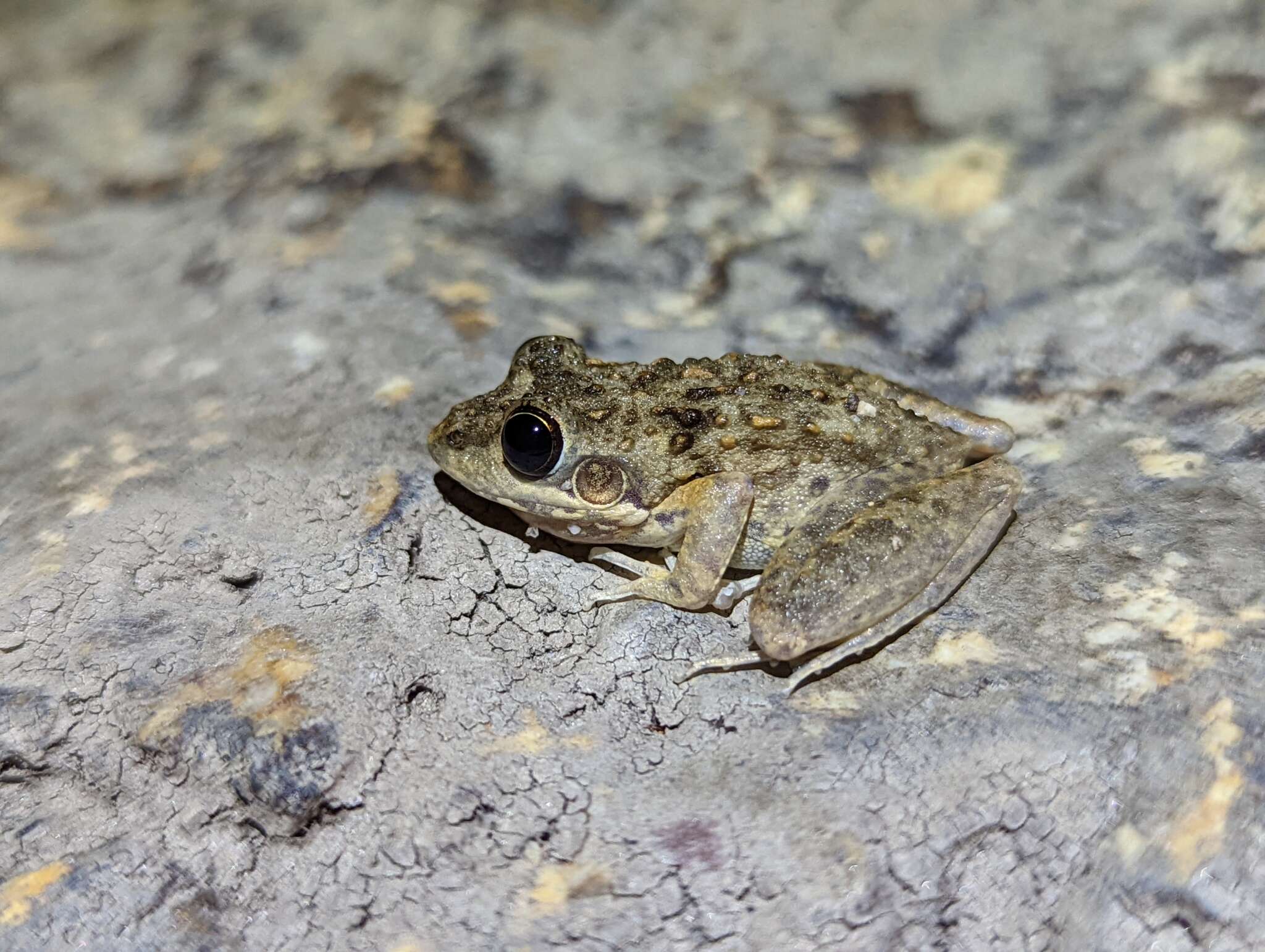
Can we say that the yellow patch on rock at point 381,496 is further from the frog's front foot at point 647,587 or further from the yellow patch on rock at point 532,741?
the yellow patch on rock at point 532,741

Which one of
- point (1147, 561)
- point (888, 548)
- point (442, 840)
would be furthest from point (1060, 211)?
point (442, 840)

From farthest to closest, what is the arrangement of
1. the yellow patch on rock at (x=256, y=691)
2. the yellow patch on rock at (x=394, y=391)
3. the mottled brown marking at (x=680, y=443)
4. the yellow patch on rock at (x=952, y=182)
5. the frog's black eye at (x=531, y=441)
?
the yellow patch on rock at (x=952, y=182) → the yellow patch on rock at (x=394, y=391) → the mottled brown marking at (x=680, y=443) → the frog's black eye at (x=531, y=441) → the yellow patch on rock at (x=256, y=691)

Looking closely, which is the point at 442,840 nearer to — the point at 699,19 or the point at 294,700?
the point at 294,700

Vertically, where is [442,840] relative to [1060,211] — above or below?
below

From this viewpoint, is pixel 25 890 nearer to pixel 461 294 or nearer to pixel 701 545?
pixel 701 545

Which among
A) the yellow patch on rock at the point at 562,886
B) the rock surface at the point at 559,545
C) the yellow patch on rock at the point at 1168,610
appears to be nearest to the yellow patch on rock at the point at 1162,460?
the rock surface at the point at 559,545

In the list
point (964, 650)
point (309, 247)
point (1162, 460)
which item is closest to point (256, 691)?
point (964, 650)

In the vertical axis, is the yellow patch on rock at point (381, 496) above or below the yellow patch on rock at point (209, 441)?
below
